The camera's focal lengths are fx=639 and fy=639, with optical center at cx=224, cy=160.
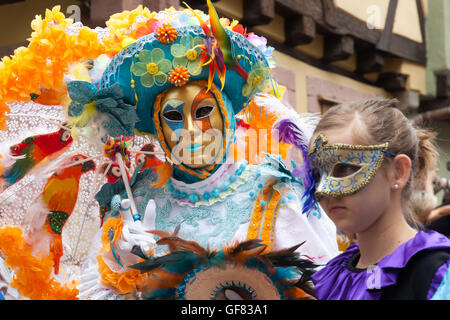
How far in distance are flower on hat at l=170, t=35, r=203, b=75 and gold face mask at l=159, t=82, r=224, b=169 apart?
0.08 meters

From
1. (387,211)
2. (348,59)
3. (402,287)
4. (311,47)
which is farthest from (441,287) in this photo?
(348,59)

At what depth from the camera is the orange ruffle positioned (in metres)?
2.97

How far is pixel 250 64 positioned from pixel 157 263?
1.31 m

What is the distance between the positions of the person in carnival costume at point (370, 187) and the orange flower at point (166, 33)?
1.20 m

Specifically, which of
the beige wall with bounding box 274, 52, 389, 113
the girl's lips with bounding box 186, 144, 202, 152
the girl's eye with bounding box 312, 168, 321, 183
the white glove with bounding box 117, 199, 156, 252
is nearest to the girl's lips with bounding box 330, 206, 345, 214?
the girl's eye with bounding box 312, 168, 321, 183

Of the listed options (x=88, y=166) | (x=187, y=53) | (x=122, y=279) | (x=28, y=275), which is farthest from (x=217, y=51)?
(x=28, y=275)

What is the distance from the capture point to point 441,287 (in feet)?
4.85

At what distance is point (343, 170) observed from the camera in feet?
5.75

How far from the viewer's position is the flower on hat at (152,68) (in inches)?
112

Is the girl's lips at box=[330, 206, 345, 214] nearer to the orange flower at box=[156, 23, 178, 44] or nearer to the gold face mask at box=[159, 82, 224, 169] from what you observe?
the gold face mask at box=[159, 82, 224, 169]

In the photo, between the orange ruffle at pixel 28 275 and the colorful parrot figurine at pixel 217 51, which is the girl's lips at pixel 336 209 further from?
the orange ruffle at pixel 28 275

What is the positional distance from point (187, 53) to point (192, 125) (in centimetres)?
32

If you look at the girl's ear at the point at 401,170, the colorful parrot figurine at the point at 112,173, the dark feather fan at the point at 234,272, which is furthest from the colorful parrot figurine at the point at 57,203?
the girl's ear at the point at 401,170
